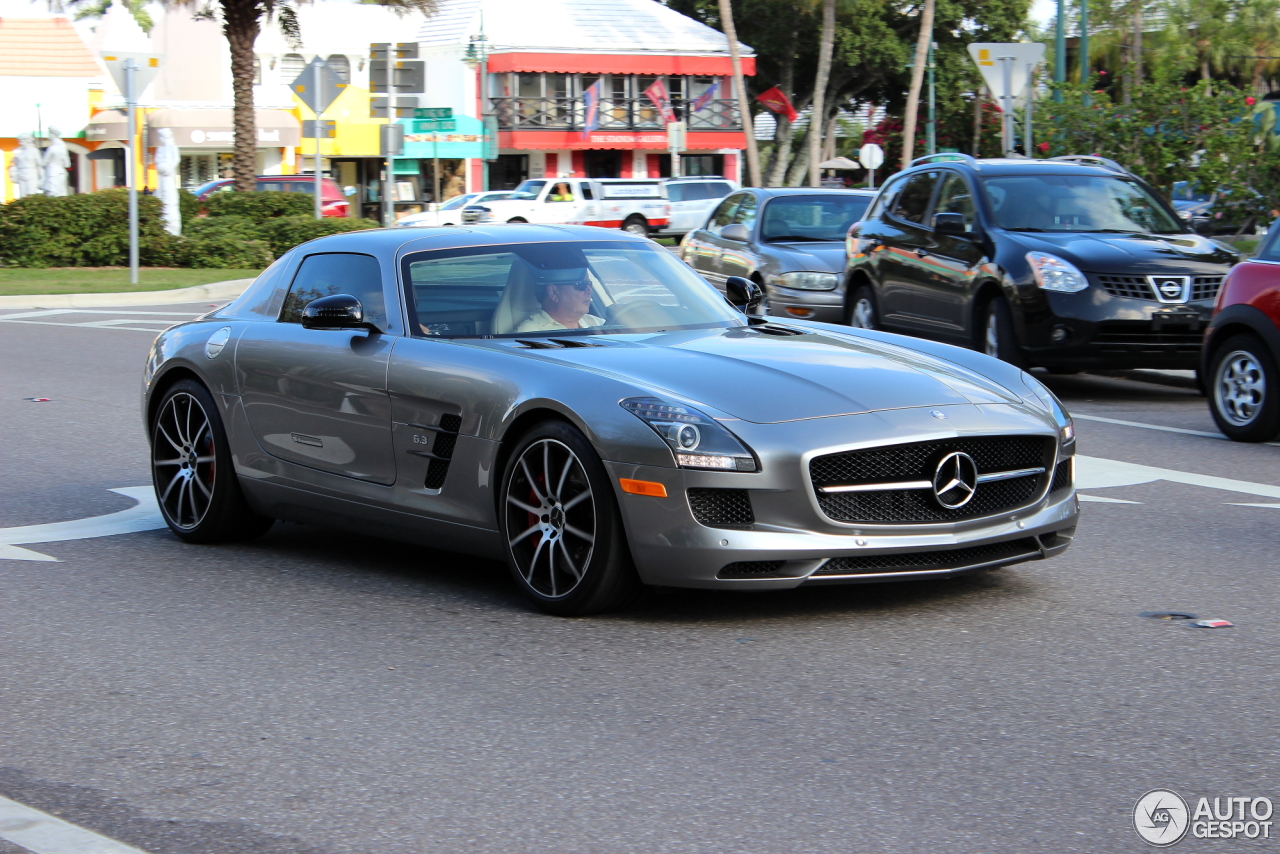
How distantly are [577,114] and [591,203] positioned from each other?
17.6 meters

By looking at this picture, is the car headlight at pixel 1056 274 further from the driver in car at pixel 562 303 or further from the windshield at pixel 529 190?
the windshield at pixel 529 190

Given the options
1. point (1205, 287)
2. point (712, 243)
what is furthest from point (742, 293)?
point (712, 243)

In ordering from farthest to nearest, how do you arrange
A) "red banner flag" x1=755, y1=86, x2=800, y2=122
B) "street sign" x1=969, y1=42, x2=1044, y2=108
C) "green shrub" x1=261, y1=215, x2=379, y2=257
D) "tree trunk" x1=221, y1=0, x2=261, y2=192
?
1. "red banner flag" x1=755, y1=86, x2=800, y2=122
2. "tree trunk" x1=221, y1=0, x2=261, y2=192
3. "green shrub" x1=261, y1=215, x2=379, y2=257
4. "street sign" x1=969, y1=42, x2=1044, y2=108

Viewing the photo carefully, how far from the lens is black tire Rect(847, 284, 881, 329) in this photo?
1458cm

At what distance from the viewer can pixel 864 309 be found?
14805 mm

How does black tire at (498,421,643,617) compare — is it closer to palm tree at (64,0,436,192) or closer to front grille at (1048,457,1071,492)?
front grille at (1048,457,1071,492)

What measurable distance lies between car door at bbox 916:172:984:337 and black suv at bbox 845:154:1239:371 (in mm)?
12

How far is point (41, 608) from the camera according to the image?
19.9ft

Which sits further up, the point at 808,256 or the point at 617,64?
the point at 617,64

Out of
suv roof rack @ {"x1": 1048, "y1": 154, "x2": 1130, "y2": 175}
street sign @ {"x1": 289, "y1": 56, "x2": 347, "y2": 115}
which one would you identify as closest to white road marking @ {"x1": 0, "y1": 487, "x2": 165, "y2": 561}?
suv roof rack @ {"x1": 1048, "y1": 154, "x2": 1130, "y2": 175}

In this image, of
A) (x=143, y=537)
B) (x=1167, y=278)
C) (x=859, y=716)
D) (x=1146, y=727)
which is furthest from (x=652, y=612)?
(x=1167, y=278)

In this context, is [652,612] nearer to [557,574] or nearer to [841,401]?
[557,574]

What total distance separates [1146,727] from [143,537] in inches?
187

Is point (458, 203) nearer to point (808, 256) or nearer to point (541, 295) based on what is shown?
point (808, 256)
